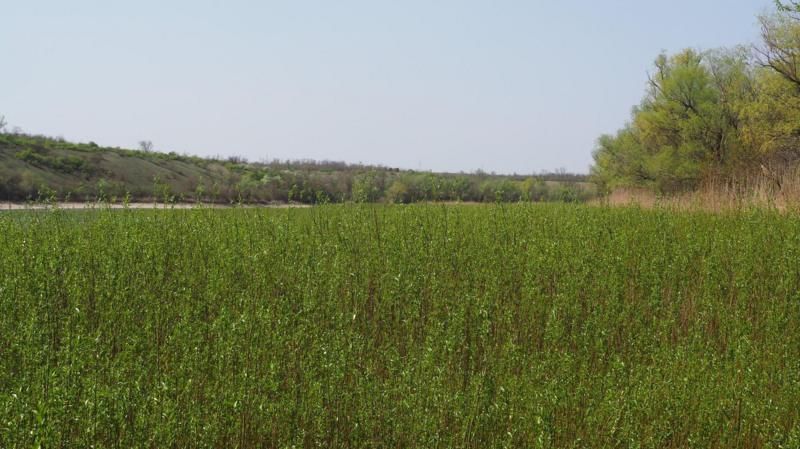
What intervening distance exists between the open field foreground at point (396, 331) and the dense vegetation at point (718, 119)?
626 inches

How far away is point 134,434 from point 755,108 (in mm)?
26389

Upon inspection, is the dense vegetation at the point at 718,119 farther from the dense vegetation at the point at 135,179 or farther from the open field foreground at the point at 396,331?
the open field foreground at the point at 396,331

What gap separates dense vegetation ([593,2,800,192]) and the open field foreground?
15.9 m

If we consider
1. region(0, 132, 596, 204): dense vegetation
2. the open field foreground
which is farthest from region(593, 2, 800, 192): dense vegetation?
the open field foreground

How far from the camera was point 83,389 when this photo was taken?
4625mm

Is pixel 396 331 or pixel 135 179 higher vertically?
pixel 135 179

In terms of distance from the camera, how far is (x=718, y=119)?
2961cm

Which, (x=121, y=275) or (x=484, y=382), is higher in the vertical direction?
(x=121, y=275)

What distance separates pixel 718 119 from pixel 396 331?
2723 centimetres

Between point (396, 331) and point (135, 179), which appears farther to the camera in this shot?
point (135, 179)

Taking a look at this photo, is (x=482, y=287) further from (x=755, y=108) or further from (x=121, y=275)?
(x=755, y=108)

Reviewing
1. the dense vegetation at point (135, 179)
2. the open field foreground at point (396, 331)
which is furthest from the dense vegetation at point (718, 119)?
the open field foreground at point (396, 331)

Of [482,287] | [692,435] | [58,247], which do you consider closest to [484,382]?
[692,435]

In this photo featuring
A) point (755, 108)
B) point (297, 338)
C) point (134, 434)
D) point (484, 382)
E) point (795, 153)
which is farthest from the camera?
point (795, 153)
